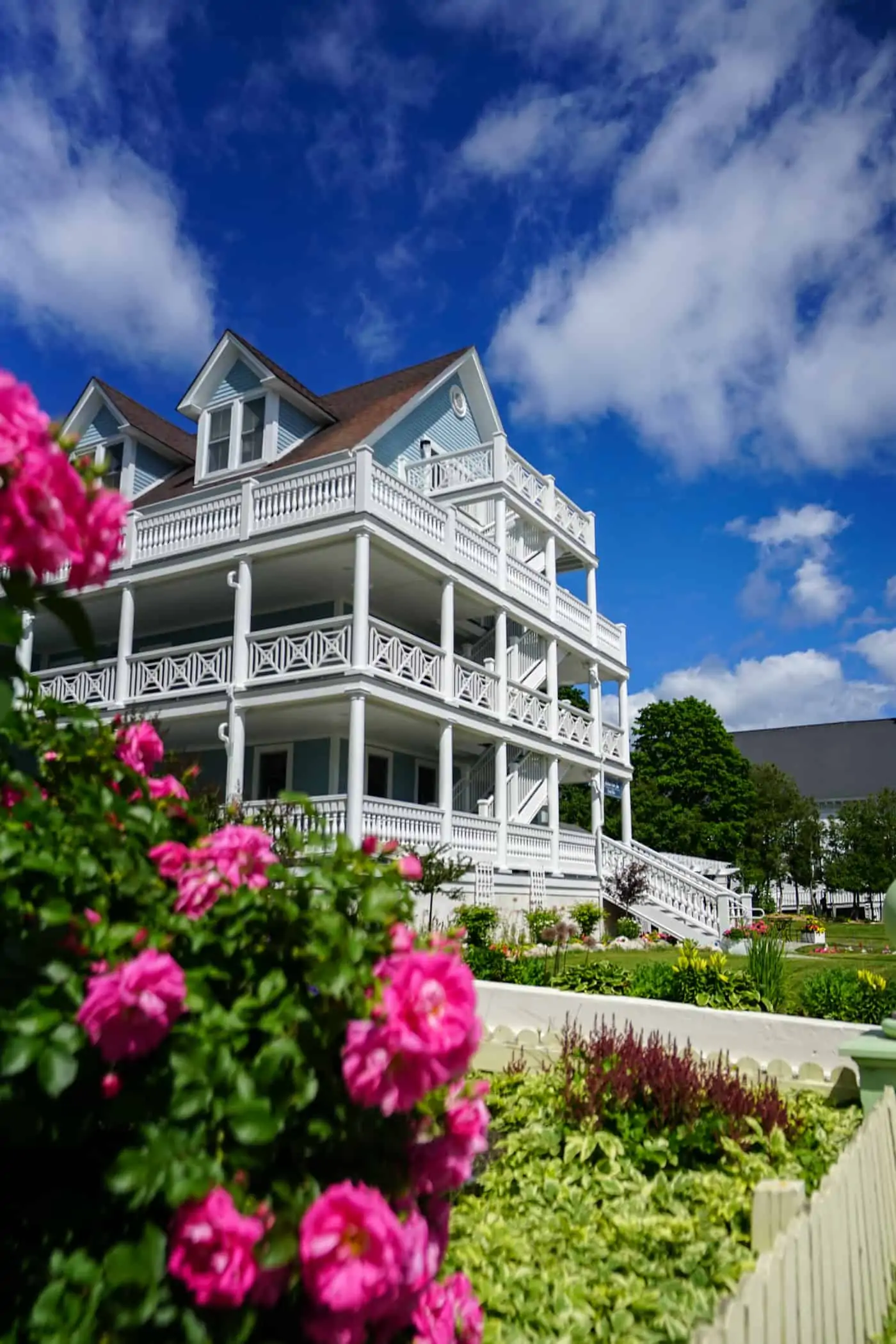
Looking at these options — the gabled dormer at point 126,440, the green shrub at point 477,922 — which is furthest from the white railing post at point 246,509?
the green shrub at point 477,922

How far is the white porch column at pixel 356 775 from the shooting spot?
16.4 m

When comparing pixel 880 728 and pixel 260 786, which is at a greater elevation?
pixel 880 728

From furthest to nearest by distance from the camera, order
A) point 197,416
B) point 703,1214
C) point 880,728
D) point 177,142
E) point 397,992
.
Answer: point 880,728
point 197,416
point 177,142
point 703,1214
point 397,992

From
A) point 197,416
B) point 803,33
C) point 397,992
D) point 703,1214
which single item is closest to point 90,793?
point 397,992

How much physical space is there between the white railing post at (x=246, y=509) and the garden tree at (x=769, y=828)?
31.6m

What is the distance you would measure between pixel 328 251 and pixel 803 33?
622 centimetres

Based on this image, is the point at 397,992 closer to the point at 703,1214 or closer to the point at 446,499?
the point at 703,1214

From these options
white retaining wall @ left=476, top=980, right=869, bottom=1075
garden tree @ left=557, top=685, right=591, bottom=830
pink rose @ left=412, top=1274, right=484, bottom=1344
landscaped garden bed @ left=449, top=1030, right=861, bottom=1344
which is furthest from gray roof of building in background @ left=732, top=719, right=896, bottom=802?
pink rose @ left=412, top=1274, right=484, bottom=1344

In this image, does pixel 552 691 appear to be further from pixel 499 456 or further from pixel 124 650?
pixel 124 650

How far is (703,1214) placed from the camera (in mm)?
4359

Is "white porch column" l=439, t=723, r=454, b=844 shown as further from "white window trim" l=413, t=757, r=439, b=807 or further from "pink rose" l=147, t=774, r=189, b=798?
"pink rose" l=147, t=774, r=189, b=798

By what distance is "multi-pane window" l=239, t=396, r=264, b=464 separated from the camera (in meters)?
22.7

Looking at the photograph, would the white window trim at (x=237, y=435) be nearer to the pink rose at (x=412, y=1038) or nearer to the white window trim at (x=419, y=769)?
the white window trim at (x=419, y=769)

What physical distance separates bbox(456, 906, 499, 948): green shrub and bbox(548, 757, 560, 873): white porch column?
21.5 feet
